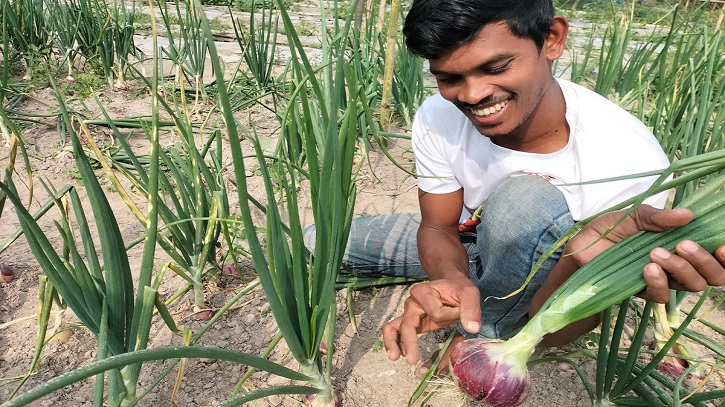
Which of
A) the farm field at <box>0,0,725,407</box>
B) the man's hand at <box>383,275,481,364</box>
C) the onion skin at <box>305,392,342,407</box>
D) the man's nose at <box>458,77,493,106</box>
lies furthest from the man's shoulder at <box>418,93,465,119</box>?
the onion skin at <box>305,392,342,407</box>

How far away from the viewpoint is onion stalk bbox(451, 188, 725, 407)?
28.9 inches

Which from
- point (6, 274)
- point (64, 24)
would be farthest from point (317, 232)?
point (64, 24)

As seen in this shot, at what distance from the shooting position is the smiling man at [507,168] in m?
1.05

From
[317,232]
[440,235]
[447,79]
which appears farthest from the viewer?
[440,235]

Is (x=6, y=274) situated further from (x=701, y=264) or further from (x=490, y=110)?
(x=701, y=264)

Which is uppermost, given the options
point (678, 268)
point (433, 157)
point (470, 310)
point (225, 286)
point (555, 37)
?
point (555, 37)

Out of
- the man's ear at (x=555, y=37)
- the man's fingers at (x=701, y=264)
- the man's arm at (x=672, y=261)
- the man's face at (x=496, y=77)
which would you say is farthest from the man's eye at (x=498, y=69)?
the man's fingers at (x=701, y=264)

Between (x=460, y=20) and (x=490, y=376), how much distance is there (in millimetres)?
651

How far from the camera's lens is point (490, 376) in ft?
2.70

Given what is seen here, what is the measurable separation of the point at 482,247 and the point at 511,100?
42 cm

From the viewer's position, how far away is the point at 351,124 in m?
0.92

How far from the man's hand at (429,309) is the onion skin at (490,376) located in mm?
154

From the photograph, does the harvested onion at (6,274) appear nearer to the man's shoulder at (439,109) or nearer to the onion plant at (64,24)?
the man's shoulder at (439,109)

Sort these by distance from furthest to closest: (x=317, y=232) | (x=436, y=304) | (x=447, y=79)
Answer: (x=447, y=79) < (x=436, y=304) < (x=317, y=232)
